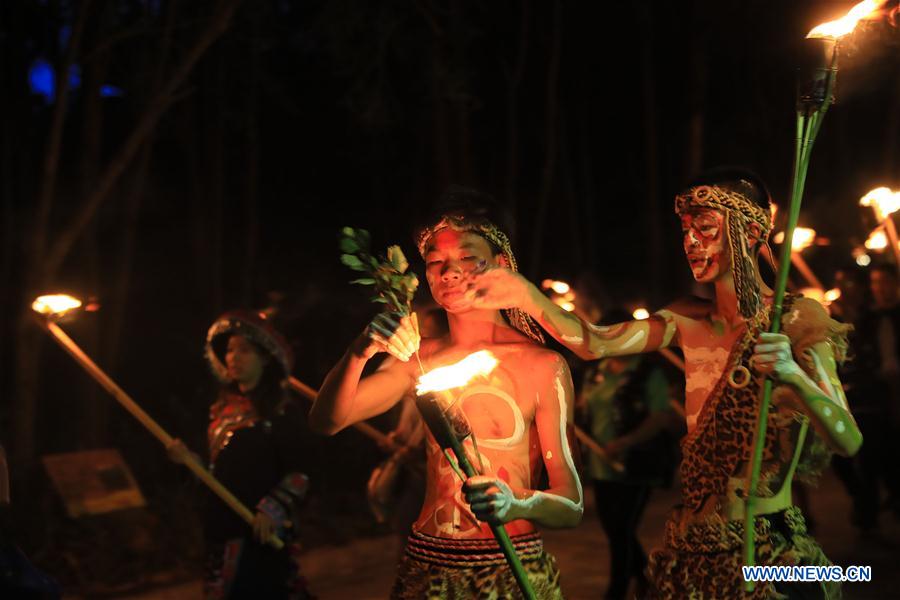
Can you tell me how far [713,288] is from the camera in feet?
12.2

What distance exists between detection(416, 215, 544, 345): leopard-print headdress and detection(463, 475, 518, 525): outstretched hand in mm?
958

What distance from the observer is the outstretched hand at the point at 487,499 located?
108 inches

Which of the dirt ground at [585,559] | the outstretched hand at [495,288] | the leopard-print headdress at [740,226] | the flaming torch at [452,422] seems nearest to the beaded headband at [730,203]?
the leopard-print headdress at [740,226]

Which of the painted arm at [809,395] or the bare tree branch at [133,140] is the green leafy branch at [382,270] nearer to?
the painted arm at [809,395]

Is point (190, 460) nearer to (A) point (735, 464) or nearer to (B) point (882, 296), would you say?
(A) point (735, 464)

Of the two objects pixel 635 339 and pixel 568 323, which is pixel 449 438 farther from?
pixel 635 339

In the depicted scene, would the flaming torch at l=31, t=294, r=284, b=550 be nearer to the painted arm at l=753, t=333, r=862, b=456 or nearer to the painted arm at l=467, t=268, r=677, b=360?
the painted arm at l=467, t=268, r=677, b=360

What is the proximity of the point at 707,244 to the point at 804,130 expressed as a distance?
24.1 inches

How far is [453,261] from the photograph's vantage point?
134 inches

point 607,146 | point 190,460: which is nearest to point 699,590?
point 190,460

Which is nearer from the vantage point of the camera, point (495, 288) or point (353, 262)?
→ point (353, 262)

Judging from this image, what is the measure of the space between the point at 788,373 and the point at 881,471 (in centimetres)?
674

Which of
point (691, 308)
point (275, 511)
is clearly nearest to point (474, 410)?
point (691, 308)

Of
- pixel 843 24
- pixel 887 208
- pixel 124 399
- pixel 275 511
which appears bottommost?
pixel 275 511
